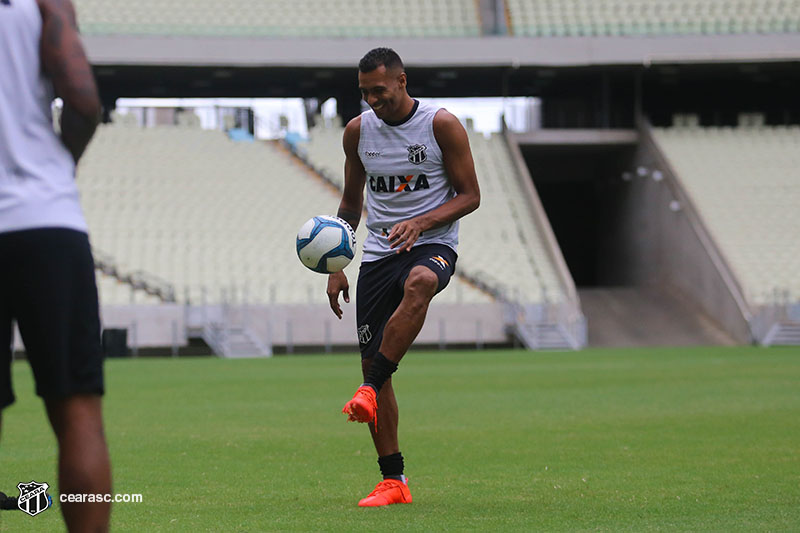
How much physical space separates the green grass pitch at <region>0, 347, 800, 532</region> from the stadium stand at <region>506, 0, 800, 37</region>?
84.4 feet

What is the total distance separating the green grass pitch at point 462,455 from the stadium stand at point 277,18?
81.5 feet

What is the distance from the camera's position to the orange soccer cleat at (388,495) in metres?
6.27

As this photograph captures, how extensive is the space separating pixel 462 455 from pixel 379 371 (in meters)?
2.70

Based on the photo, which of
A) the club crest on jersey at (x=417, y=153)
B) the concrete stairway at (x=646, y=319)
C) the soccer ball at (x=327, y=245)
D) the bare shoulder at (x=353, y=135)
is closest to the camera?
the club crest on jersey at (x=417, y=153)

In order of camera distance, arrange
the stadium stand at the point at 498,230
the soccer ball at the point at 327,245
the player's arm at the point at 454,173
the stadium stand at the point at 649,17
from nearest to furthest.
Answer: the player's arm at the point at 454,173, the soccer ball at the point at 327,245, the stadium stand at the point at 498,230, the stadium stand at the point at 649,17

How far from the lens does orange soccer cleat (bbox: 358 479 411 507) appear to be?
6273 millimetres

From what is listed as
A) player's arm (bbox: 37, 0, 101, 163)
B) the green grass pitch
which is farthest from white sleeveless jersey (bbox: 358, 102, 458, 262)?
player's arm (bbox: 37, 0, 101, 163)

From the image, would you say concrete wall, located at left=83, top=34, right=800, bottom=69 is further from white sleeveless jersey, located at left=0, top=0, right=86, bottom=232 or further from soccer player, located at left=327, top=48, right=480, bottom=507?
white sleeveless jersey, located at left=0, top=0, right=86, bottom=232

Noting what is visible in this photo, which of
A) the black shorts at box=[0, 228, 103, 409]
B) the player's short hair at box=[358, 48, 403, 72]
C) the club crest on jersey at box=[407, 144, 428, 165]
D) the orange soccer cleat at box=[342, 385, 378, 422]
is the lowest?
the orange soccer cleat at box=[342, 385, 378, 422]

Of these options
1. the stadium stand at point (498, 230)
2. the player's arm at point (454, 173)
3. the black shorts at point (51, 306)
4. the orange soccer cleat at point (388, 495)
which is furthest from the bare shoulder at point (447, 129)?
the stadium stand at point (498, 230)

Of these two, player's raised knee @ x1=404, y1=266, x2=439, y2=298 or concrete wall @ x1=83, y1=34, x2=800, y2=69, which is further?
concrete wall @ x1=83, y1=34, x2=800, y2=69

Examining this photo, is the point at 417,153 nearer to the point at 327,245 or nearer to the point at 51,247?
the point at 327,245

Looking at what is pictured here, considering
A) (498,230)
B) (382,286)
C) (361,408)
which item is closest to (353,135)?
(382,286)

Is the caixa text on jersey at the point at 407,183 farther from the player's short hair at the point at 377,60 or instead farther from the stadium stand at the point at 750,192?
the stadium stand at the point at 750,192
